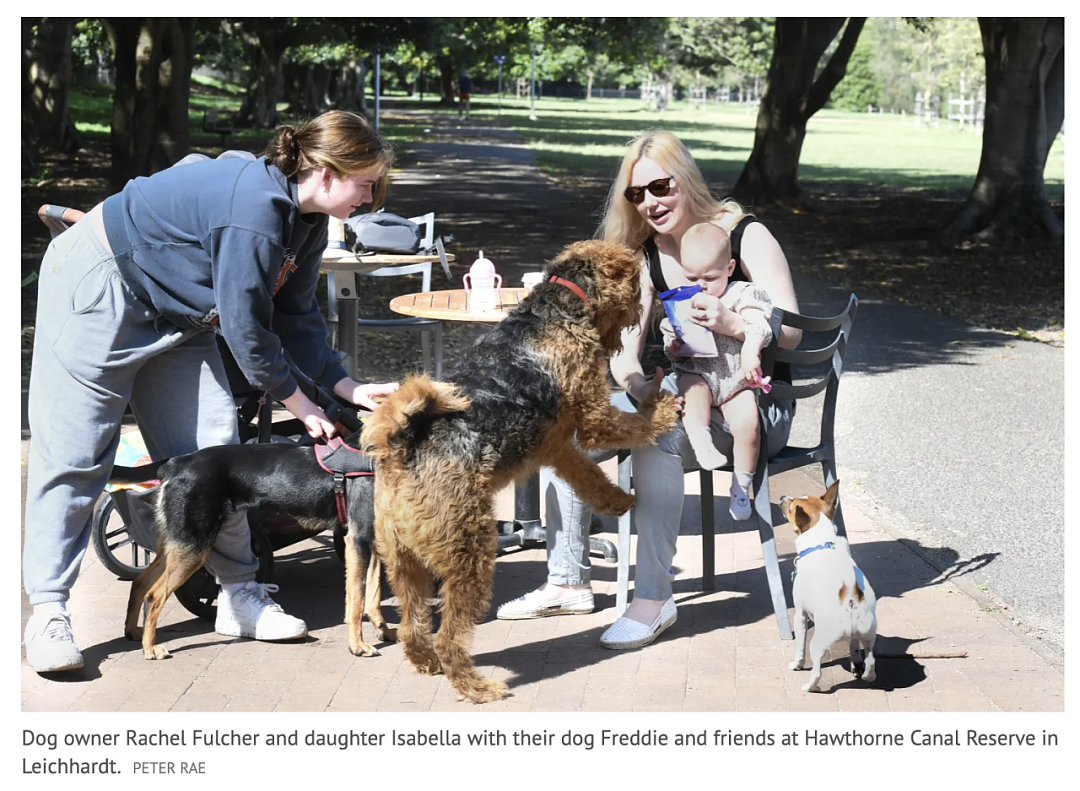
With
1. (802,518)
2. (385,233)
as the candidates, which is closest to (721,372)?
(802,518)

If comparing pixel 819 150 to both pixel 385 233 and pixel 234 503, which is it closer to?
pixel 385 233

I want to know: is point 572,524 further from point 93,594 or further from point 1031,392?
point 1031,392

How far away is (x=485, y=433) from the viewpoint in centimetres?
Answer: 385

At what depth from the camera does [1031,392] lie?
922 cm

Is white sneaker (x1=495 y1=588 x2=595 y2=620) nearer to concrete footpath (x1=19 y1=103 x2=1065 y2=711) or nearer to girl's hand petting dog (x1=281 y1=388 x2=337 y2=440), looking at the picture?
concrete footpath (x1=19 y1=103 x2=1065 y2=711)

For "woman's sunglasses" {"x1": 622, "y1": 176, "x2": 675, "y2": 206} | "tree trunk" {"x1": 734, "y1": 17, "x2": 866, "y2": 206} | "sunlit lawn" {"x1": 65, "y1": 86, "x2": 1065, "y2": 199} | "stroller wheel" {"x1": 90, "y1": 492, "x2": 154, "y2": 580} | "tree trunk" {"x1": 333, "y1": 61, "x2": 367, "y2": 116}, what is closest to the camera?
"woman's sunglasses" {"x1": 622, "y1": 176, "x2": 675, "y2": 206}

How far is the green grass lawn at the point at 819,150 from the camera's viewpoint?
30.6 metres

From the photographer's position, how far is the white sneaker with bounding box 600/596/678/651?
4430mm

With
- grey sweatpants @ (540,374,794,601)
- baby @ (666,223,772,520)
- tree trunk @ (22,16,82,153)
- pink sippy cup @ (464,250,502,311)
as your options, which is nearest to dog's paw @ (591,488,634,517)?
grey sweatpants @ (540,374,794,601)

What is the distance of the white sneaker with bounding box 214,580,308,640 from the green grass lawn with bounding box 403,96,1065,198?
21296 mm

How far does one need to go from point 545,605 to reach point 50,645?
1.86 m

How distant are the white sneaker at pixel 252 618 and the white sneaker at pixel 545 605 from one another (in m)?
0.82

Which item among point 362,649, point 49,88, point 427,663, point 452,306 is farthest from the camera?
point 49,88

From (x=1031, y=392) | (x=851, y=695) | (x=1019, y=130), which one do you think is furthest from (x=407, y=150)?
(x=851, y=695)
